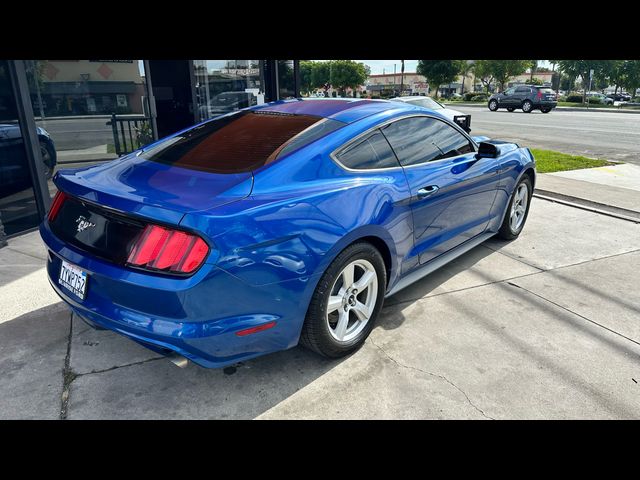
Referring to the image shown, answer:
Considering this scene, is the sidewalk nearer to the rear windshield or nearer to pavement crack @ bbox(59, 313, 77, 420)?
the rear windshield

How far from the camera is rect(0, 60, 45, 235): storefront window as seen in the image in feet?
16.2

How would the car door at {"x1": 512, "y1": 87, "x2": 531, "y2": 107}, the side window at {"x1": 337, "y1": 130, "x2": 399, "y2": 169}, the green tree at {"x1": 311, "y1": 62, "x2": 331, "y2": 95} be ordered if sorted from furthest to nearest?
the green tree at {"x1": 311, "y1": 62, "x2": 331, "y2": 95}
the car door at {"x1": 512, "y1": 87, "x2": 531, "y2": 107}
the side window at {"x1": 337, "y1": 130, "x2": 399, "y2": 169}

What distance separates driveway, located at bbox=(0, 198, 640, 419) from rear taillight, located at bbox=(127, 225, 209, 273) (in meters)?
0.84

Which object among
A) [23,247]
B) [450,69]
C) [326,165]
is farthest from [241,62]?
[450,69]

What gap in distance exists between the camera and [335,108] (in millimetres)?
3256

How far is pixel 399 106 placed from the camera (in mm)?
3490

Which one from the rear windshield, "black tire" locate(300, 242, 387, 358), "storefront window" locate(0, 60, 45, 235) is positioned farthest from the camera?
"storefront window" locate(0, 60, 45, 235)

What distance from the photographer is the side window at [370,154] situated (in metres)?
2.85

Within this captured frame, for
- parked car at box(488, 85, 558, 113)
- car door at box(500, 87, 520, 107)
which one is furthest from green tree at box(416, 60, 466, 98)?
parked car at box(488, 85, 558, 113)

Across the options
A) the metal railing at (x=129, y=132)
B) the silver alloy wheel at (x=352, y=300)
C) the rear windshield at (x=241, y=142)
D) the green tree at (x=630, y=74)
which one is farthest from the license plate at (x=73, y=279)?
the green tree at (x=630, y=74)

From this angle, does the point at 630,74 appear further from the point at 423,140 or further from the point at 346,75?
the point at 423,140

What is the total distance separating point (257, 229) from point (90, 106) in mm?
5054

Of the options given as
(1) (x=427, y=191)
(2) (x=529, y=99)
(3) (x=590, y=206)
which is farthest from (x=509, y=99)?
(1) (x=427, y=191)

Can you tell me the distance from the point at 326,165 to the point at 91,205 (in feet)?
4.23
